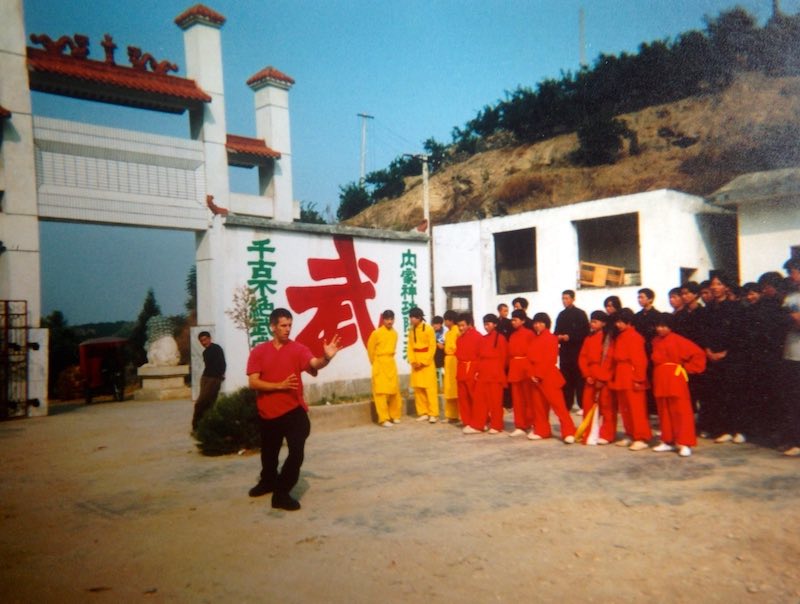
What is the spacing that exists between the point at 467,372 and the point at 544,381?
140 centimetres

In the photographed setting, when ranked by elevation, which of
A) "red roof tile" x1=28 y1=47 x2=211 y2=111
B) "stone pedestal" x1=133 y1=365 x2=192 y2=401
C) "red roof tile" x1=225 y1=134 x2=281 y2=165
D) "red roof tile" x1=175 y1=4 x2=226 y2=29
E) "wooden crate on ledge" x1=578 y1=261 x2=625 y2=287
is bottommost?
"stone pedestal" x1=133 y1=365 x2=192 y2=401

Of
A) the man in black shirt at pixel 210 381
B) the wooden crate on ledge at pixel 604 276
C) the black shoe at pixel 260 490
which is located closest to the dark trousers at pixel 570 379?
the man in black shirt at pixel 210 381

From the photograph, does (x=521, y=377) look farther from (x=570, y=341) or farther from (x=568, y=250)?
(x=568, y=250)

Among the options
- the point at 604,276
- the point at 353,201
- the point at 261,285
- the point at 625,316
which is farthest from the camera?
the point at 353,201

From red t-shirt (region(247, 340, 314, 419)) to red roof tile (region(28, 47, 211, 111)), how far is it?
10.9 m

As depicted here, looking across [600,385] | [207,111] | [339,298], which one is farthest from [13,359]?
[600,385]

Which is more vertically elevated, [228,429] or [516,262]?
[516,262]

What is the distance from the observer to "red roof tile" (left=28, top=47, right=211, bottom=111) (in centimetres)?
1325

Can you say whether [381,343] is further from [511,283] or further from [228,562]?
[511,283]

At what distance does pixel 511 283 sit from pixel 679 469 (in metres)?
15.9

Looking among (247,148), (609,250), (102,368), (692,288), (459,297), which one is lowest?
(102,368)

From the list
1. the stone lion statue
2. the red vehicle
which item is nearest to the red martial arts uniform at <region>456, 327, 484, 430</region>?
the stone lion statue

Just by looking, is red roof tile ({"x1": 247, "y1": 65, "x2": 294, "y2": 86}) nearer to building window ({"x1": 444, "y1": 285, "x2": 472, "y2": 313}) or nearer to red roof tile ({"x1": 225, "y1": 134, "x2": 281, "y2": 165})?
red roof tile ({"x1": 225, "y1": 134, "x2": 281, "y2": 165})

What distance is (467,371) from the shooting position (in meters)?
9.10
